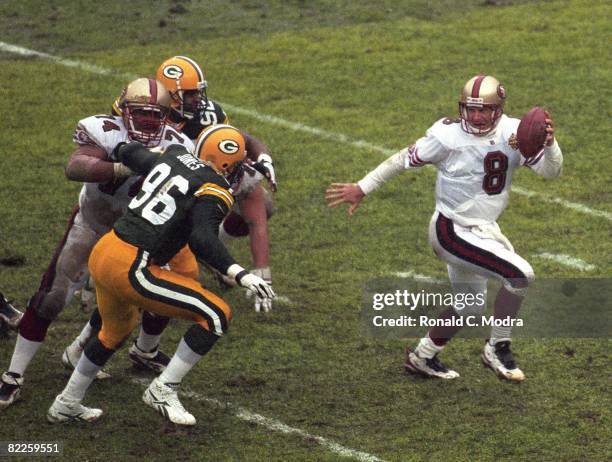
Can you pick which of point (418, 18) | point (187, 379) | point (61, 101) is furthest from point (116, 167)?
point (418, 18)

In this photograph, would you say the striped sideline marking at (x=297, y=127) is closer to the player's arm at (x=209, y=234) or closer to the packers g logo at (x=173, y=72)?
the packers g logo at (x=173, y=72)

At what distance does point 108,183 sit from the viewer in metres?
7.75

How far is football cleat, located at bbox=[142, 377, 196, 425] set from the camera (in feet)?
23.0

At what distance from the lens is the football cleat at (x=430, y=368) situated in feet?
25.8

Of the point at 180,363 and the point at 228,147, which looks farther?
the point at 228,147

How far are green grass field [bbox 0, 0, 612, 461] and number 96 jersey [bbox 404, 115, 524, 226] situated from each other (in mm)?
976

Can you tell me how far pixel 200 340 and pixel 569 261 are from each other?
3453 mm

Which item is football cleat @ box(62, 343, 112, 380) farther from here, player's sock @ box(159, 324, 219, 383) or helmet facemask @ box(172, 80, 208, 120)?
helmet facemask @ box(172, 80, 208, 120)

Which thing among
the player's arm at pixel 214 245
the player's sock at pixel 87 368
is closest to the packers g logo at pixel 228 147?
the player's arm at pixel 214 245

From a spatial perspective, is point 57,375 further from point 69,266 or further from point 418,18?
point 418,18

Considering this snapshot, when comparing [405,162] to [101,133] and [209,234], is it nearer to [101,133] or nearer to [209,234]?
[209,234]

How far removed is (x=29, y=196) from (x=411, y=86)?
4.00 meters

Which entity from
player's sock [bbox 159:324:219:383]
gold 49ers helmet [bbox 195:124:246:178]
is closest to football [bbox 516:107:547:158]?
gold 49ers helmet [bbox 195:124:246:178]

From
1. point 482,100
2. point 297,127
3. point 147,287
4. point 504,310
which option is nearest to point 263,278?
point 504,310
